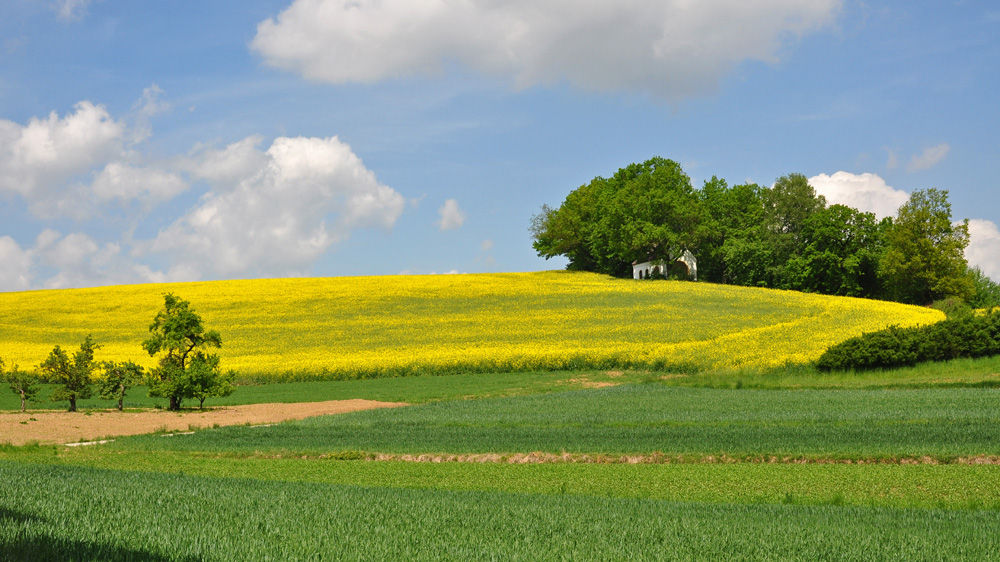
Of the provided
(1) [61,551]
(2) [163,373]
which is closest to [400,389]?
(2) [163,373]

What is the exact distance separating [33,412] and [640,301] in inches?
1991

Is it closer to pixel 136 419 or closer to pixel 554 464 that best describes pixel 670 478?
pixel 554 464

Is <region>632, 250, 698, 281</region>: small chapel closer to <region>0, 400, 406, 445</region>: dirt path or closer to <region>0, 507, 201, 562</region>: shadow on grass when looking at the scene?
<region>0, 400, 406, 445</region>: dirt path

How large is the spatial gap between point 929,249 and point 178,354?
71120 millimetres

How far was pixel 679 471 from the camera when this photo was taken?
57.3 ft

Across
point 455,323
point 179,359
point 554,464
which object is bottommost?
point 554,464

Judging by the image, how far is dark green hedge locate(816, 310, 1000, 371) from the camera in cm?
4319

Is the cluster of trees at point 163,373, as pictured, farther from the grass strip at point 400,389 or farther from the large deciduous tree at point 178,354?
the grass strip at point 400,389

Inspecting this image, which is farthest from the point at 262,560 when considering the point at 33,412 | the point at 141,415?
the point at 33,412

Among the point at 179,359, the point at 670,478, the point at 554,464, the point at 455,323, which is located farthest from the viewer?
the point at 455,323

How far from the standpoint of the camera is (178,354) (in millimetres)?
37531

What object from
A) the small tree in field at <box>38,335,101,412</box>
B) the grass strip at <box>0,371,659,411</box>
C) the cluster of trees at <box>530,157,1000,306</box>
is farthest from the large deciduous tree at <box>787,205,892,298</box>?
the small tree in field at <box>38,335,101,412</box>

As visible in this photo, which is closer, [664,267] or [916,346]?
[916,346]

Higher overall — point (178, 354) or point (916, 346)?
point (178, 354)
